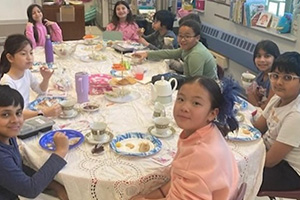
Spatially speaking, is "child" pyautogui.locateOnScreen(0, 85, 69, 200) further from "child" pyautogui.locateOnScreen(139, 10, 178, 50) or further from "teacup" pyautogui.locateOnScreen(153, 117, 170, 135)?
"child" pyautogui.locateOnScreen(139, 10, 178, 50)

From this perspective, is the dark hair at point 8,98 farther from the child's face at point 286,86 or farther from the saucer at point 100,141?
the child's face at point 286,86

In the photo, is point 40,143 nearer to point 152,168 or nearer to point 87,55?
point 152,168

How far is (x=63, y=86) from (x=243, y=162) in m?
1.22

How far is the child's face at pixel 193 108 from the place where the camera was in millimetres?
1292

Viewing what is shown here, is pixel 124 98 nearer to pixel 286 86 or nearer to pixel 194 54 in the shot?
pixel 194 54

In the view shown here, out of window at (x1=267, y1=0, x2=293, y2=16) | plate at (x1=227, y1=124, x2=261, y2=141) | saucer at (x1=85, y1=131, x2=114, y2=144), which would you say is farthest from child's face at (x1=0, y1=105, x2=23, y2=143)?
window at (x1=267, y1=0, x2=293, y2=16)

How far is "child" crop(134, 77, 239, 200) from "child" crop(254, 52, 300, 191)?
1.53ft

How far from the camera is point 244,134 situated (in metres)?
1.71

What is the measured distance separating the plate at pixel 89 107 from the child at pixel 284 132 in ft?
2.99

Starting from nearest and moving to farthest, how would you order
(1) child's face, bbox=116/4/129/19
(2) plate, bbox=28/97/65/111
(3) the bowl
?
(2) plate, bbox=28/97/65/111
(3) the bowl
(1) child's face, bbox=116/4/129/19

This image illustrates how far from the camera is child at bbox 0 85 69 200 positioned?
1314 mm

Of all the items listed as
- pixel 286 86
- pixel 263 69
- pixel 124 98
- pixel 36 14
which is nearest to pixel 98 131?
pixel 124 98

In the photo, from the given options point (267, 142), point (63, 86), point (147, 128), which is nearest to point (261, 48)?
point (267, 142)

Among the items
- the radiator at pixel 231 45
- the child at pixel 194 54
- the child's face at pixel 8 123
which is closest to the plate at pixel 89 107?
the child's face at pixel 8 123
